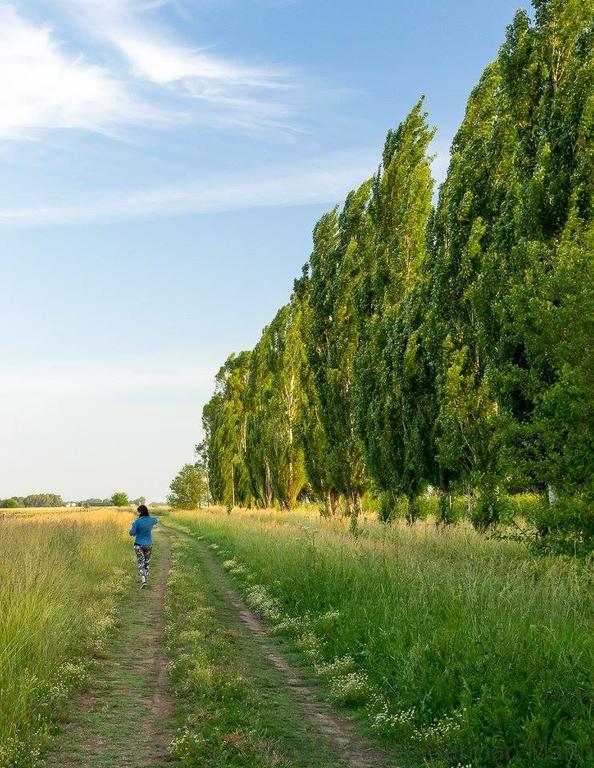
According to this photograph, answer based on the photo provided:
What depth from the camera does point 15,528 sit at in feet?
73.2

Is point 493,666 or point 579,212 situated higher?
point 579,212

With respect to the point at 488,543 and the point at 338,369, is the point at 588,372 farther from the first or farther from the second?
the point at 338,369

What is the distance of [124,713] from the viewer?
8.11 metres

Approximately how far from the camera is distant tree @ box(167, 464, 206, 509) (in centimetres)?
8038

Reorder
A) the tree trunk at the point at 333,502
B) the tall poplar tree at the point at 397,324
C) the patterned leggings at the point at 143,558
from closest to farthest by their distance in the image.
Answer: the patterned leggings at the point at 143,558, the tall poplar tree at the point at 397,324, the tree trunk at the point at 333,502

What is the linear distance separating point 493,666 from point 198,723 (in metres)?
2.98

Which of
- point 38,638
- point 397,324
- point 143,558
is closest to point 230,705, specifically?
point 38,638

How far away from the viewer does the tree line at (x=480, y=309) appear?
10.4 metres

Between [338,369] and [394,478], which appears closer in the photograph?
[394,478]

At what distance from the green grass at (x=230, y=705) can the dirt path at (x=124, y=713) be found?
22 centimetres

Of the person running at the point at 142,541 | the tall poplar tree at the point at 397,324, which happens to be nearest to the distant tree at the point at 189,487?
the tall poplar tree at the point at 397,324

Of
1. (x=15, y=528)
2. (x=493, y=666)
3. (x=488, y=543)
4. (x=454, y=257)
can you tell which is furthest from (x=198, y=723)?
(x=15, y=528)

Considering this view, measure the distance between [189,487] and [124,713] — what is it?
73.4 metres

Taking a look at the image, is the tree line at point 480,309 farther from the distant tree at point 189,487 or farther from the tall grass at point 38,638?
the distant tree at point 189,487
